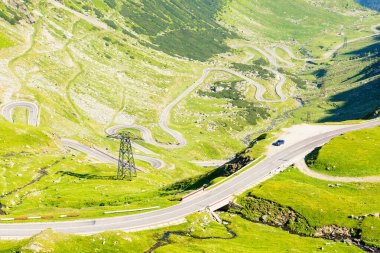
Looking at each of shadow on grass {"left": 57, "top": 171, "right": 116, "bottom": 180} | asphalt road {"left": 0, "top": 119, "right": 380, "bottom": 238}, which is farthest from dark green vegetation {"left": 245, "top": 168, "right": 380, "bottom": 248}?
shadow on grass {"left": 57, "top": 171, "right": 116, "bottom": 180}

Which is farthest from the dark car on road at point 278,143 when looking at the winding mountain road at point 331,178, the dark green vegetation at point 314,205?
the dark green vegetation at point 314,205

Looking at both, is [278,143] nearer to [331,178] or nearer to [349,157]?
[349,157]

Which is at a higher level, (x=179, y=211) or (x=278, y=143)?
(x=278, y=143)

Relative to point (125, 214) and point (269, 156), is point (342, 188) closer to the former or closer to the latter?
point (269, 156)

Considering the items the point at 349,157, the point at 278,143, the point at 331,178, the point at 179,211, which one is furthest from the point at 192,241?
the point at 278,143

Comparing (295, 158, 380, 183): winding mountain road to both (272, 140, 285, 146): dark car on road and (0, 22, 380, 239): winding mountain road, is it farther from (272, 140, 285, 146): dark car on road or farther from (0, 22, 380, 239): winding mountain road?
(272, 140, 285, 146): dark car on road

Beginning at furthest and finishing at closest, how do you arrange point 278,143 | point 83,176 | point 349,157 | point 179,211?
1. point 83,176
2. point 278,143
3. point 349,157
4. point 179,211
